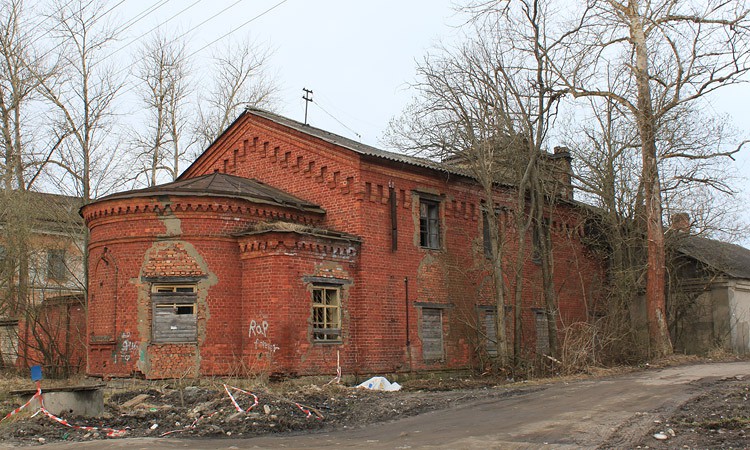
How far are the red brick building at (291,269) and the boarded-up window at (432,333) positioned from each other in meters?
0.03

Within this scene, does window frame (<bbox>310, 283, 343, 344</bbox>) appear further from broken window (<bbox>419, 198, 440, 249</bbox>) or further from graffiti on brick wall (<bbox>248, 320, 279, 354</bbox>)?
broken window (<bbox>419, 198, 440, 249</bbox>)

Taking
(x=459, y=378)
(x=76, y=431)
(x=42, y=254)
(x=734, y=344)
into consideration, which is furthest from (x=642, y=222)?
(x=42, y=254)

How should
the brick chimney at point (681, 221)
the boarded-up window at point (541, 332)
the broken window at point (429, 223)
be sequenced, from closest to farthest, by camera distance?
the broken window at point (429, 223)
the boarded-up window at point (541, 332)
the brick chimney at point (681, 221)

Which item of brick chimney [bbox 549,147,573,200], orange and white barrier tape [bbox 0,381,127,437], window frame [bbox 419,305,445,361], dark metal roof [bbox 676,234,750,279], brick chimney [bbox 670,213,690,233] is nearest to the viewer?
orange and white barrier tape [bbox 0,381,127,437]

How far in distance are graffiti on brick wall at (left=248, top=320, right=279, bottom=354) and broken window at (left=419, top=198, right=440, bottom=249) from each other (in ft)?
18.0

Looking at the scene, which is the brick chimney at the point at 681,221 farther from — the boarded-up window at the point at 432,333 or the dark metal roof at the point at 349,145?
the boarded-up window at the point at 432,333

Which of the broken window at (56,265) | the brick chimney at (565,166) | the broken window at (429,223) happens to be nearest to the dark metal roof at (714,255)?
the brick chimney at (565,166)

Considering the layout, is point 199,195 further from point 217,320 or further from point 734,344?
point 734,344

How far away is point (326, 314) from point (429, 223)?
15.3 ft

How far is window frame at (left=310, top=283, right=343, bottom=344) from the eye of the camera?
1753cm

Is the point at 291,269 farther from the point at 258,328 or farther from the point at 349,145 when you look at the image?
the point at 349,145

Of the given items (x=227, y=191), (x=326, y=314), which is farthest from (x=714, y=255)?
(x=227, y=191)

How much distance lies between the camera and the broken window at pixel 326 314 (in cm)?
1761

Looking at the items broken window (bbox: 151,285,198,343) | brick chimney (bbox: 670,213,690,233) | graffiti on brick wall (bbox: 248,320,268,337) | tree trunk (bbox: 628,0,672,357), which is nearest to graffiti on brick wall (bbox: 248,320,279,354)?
graffiti on brick wall (bbox: 248,320,268,337)
